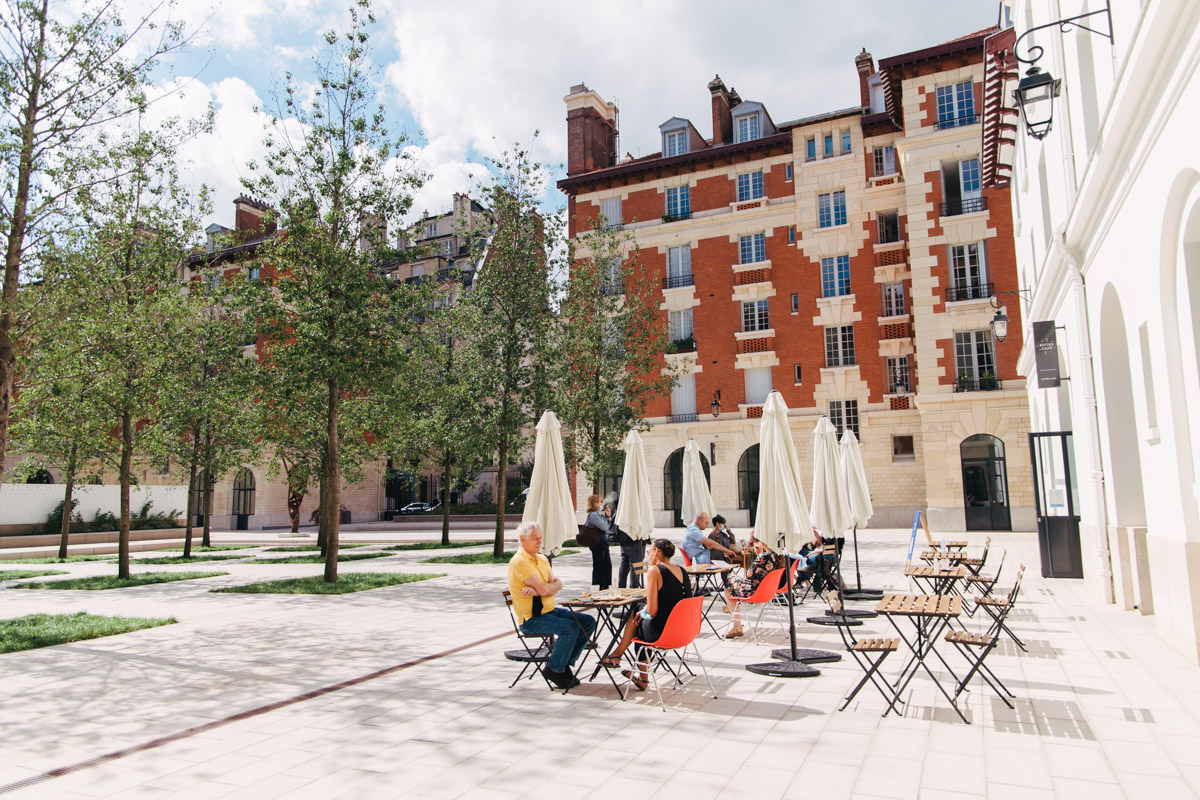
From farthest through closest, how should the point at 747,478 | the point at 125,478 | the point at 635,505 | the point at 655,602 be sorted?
the point at 747,478
the point at 125,478
the point at 635,505
the point at 655,602

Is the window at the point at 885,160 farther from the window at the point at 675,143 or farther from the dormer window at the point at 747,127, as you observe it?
the window at the point at 675,143

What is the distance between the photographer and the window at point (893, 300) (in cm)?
3059

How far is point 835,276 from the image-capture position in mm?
Answer: 31875

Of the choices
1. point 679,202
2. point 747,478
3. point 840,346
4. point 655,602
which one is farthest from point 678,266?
point 655,602

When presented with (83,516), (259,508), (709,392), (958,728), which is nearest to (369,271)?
(958,728)

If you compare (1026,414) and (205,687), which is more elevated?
(1026,414)

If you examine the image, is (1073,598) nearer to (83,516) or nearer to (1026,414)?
(1026,414)

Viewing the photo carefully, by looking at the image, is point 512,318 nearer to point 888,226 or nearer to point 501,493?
point 501,493

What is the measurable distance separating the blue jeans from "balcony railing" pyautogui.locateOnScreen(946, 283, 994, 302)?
2614 cm

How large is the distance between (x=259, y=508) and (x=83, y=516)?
1377 centimetres

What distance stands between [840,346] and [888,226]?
564cm

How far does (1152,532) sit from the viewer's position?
8047 mm

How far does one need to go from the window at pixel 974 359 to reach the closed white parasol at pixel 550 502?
22558 millimetres

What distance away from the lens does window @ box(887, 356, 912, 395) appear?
30078 mm
